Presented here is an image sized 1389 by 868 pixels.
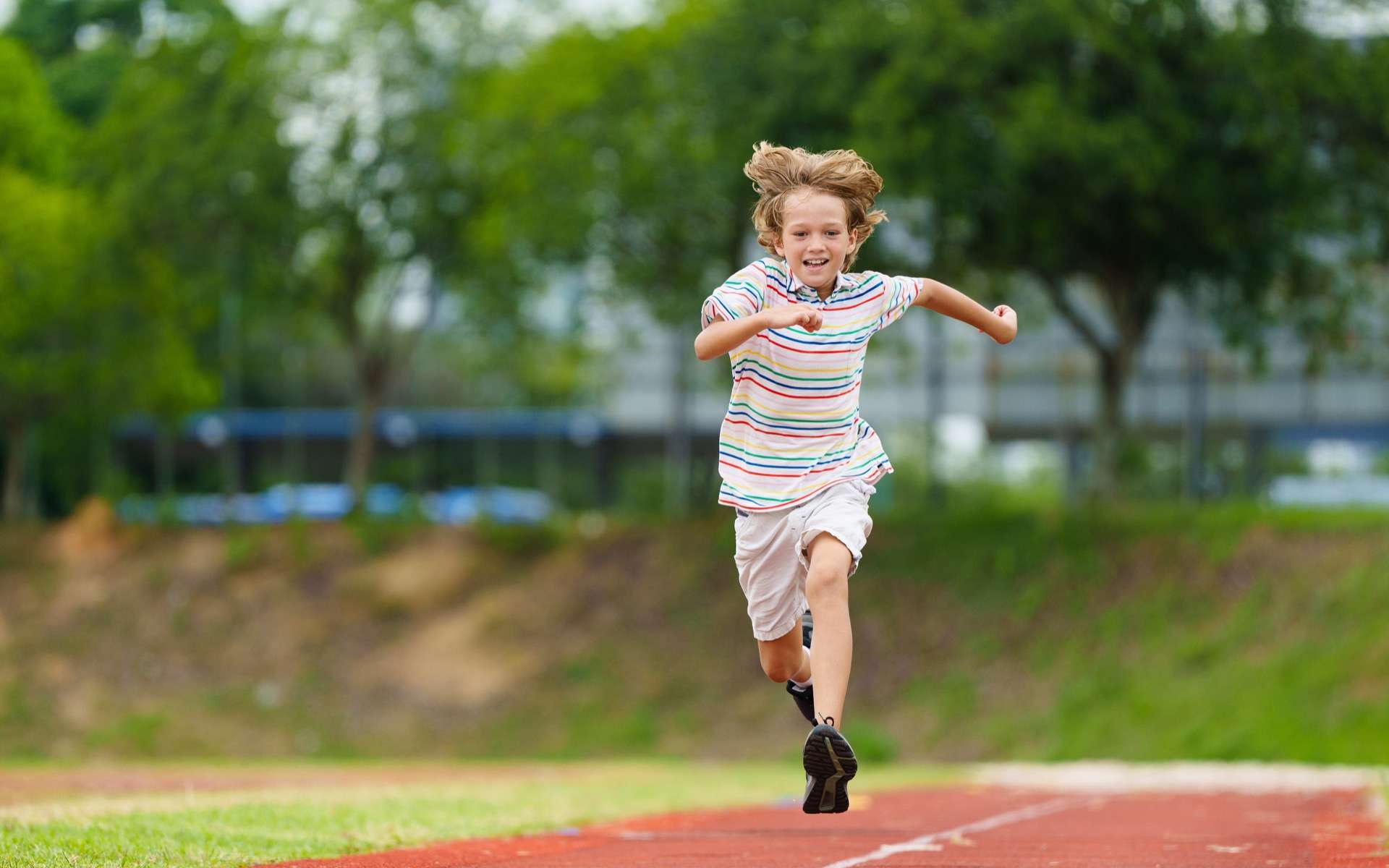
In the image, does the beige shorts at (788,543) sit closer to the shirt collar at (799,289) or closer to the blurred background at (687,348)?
the shirt collar at (799,289)

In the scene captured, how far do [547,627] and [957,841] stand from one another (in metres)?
24.4

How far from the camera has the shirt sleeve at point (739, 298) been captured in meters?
6.94

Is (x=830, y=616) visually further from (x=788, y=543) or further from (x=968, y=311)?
(x=968, y=311)

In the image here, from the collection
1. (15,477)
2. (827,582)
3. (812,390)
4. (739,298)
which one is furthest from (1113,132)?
(15,477)

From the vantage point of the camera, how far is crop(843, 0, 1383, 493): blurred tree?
25.8 m

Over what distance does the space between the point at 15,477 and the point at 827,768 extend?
121ft

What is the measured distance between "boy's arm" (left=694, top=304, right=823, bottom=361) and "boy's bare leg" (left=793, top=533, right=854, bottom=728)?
34.6 inches

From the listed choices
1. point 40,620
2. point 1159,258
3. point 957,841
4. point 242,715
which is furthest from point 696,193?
point 957,841

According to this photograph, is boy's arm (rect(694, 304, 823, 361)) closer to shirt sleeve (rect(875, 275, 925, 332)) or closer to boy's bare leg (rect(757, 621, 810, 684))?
shirt sleeve (rect(875, 275, 925, 332))

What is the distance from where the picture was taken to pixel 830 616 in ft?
23.1

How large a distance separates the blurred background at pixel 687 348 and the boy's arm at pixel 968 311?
58.9 ft

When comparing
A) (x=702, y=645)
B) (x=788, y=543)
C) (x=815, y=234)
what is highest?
(x=815, y=234)

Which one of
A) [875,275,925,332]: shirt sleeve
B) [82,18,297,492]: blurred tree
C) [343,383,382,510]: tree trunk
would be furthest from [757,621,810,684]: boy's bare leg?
[343,383,382,510]: tree trunk

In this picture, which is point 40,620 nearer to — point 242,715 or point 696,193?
point 242,715
